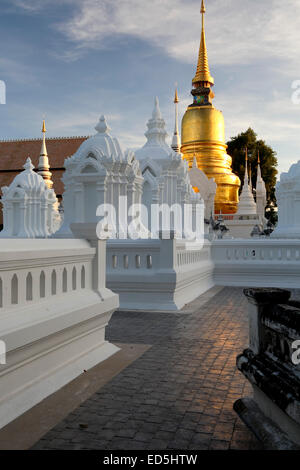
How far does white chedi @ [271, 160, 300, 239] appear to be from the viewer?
689 inches

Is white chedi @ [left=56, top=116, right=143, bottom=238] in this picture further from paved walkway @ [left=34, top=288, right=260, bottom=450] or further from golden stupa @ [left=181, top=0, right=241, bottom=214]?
golden stupa @ [left=181, top=0, right=241, bottom=214]

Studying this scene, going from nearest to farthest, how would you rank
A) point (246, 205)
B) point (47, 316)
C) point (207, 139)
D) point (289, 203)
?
point (47, 316), point (289, 203), point (246, 205), point (207, 139)

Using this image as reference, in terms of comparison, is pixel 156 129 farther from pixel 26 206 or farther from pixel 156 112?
pixel 26 206

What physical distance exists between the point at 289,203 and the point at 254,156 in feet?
115

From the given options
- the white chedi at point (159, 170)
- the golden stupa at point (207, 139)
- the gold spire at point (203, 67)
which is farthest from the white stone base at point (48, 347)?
the gold spire at point (203, 67)

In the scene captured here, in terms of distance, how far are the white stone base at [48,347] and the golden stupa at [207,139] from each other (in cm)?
3377

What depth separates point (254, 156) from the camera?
169 feet

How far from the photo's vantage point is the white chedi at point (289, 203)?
57.4 ft

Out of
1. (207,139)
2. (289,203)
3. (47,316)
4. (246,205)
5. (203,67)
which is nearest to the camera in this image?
(47,316)

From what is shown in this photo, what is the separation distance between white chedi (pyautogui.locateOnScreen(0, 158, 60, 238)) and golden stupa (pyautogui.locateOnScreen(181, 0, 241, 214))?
1706cm

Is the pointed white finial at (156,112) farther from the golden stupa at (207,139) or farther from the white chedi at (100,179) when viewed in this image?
the golden stupa at (207,139)

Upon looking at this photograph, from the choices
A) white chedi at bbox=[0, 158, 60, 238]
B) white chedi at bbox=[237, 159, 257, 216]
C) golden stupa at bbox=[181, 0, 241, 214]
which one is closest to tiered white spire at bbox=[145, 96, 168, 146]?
white chedi at bbox=[0, 158, 60, 238]

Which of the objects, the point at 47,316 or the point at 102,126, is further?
the point at 102,126

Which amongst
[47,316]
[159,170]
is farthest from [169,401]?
[159,170]
